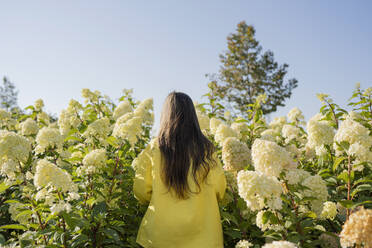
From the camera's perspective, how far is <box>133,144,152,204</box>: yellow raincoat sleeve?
2957 mm

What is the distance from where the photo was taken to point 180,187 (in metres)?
2.77

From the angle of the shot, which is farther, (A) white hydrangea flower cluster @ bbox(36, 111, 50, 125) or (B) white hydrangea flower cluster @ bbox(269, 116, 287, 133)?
(A) white hydrangea flower cluster @ bbox(36, 111, 50, 125)

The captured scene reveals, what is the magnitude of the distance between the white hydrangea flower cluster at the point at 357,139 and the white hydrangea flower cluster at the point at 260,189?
2.29 ft

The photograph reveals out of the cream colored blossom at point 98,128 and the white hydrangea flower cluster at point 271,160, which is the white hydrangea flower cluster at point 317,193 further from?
the cream colored blossom at point 98,128

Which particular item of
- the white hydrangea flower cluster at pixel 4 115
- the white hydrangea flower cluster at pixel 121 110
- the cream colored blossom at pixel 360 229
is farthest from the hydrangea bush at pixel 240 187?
the white hydrangea flower cluster at pixel 4 115

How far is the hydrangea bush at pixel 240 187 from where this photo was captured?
2.14 m

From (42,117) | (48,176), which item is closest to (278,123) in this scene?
(48,176)

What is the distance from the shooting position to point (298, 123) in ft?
14.9

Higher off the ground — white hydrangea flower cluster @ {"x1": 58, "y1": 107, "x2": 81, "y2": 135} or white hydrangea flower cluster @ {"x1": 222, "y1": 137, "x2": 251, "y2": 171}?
white hydrangea flower cluster @ {"x1": 58, "y1": 107, "x2": 81, "y2": 135}

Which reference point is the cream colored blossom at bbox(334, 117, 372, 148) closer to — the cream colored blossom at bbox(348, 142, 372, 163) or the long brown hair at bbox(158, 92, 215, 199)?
the cream colored blossom at bbox(348, 142, 372, 163)

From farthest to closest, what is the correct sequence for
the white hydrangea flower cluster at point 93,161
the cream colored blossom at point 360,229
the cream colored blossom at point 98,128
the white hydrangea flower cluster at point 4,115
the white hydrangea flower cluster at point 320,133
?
the white hydrangea flower cluster at point 4,115
the cream colored blossom at point 98,128
the white hydrangea flower cluster at point 320,133
the white hydrangea flower cluster at point 93,161
the cream colored blossom at point 360,229

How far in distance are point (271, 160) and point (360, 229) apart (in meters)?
0.68

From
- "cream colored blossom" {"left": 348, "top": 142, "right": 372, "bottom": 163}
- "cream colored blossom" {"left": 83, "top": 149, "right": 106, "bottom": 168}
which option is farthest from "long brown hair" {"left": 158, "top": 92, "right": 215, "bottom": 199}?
"cream colored blossom" {"left": 348, "top": 142, "right": 372, "bottom": 163}

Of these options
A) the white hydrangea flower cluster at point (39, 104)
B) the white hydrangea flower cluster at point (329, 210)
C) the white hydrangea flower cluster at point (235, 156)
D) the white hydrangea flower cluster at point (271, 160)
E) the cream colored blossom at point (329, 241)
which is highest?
the white hydrangea flower cluster at point (39, 104)
